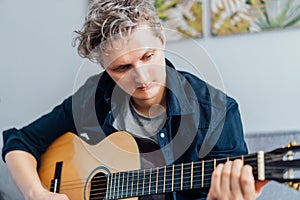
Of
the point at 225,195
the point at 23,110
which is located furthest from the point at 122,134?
the point at 23,110

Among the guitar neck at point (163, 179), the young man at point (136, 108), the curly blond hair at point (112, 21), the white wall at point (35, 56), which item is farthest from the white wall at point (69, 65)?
the guitar neck at point (163, 179)

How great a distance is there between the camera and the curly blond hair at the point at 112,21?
1092 millimetres

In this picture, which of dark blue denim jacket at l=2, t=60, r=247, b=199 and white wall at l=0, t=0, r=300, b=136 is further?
white wall at l=0, t=0, r=300, b=136

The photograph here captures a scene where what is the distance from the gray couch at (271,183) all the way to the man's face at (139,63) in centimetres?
34

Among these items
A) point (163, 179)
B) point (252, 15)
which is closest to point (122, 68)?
point (163, 179)

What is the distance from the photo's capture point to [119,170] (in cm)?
114

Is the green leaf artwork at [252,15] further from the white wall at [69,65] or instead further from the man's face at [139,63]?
the man's face at [139,63]

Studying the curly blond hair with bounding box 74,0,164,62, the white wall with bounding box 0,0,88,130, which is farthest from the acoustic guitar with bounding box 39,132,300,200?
the white wall with bounding box 0,0,88,130

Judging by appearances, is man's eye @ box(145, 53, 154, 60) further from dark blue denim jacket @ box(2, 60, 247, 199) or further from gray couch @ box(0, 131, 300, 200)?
gray couch @ box(0, 131, 300, 200)

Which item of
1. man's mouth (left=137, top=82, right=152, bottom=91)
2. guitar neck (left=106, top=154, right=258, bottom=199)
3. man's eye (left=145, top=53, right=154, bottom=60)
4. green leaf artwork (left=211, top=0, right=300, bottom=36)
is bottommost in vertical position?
guitar neck (left=106, top=154, right=258, bottom=199)

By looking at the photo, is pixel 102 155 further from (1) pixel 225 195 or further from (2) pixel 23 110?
(2) pixel 23 110

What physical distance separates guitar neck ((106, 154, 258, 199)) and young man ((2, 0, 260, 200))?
0.35 ft

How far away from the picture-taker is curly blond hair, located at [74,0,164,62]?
1092 mm

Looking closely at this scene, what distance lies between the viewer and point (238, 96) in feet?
4.71
